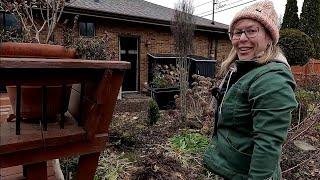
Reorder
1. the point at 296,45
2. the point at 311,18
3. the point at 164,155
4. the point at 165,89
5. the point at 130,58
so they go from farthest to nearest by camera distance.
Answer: the point at 311,18 < the point at 296,45 < the point at 130,58 < the point at 165,89 < the point at 164,155

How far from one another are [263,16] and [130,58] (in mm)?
10152

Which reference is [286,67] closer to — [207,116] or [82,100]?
[82,100]

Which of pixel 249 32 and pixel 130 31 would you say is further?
pixel 130 31

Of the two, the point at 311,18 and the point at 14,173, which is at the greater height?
the point at 311,18

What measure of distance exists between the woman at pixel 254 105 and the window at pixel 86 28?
892cm

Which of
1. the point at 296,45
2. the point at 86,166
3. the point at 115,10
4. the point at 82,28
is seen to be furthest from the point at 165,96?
the point at 86,166

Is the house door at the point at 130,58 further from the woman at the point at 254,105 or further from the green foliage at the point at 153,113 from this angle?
the woman at the point at 254,105

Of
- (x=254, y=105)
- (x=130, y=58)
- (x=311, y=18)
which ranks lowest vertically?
(x=254, y=105)

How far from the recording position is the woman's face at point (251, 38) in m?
1.61

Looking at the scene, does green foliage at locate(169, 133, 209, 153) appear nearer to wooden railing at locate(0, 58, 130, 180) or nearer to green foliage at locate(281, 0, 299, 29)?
wooden railing at locate(0, 58, 130, 180)

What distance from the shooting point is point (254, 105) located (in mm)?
1457

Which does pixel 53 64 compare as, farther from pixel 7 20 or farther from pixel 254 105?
pixel 7 20

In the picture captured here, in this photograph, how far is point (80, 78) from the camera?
1555 mm

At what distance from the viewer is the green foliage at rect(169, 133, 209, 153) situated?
5.19 metres
